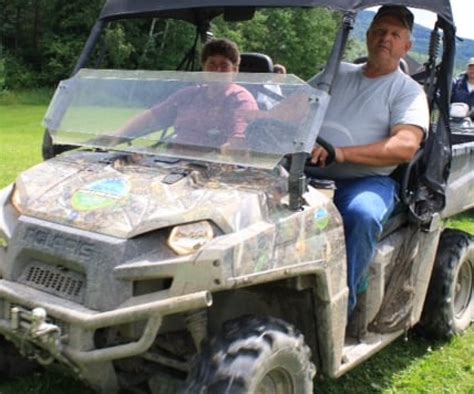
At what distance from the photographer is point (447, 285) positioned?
469 centimetres

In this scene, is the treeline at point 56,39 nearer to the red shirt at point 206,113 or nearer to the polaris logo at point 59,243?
the red shirt at point 206,113

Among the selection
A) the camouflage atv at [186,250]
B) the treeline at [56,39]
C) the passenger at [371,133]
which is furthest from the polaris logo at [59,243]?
the treeline at [56,39]

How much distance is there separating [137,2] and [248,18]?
0.72 m


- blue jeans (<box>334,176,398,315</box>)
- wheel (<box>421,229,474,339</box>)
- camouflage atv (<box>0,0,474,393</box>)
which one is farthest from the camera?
wheel (<box>421,229,474,339</box>)

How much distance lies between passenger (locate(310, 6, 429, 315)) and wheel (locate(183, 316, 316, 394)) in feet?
2.09

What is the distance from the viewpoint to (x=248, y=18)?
4.53 meters

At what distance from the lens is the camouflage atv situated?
290 centimetres

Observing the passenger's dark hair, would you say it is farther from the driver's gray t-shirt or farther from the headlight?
the headlight

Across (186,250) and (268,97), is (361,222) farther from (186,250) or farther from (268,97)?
(186,250)

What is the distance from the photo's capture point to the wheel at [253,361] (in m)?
2.89

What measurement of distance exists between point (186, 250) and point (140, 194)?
1.38 feet

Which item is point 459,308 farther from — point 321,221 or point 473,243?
point 321,221

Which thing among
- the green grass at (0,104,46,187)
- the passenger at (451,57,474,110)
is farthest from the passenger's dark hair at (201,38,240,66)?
the passenger at (451,57,474,110)

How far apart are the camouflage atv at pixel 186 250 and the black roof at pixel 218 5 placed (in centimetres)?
1
